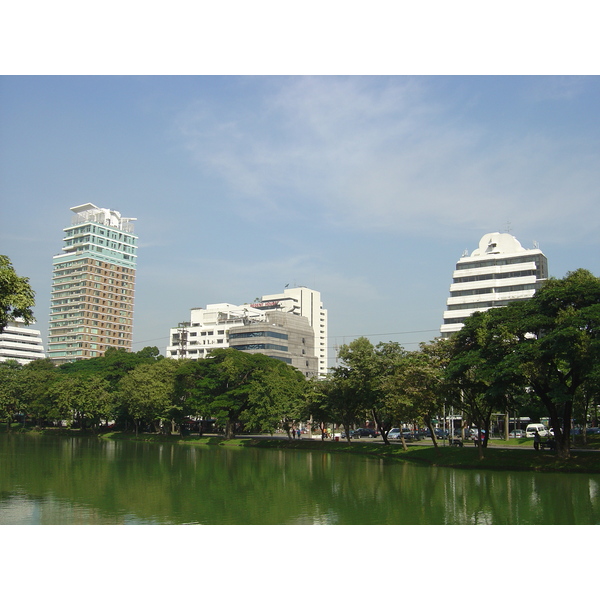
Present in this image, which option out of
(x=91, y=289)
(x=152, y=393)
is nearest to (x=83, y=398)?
(x=152, y=393)

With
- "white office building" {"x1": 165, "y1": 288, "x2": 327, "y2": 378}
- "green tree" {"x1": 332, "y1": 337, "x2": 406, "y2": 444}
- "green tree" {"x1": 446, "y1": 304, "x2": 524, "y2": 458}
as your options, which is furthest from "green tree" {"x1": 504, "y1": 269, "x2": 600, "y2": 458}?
"white office building" {"x1": 165, "y1": 288, "x2": 327, "y2": 378}

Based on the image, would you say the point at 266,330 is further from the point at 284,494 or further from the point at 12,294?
the point at 12,294

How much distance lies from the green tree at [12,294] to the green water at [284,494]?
7.20 meters

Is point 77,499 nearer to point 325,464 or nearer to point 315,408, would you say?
point 325,464

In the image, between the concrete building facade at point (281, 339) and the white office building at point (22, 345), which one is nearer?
the concrete building facade at point (281, 339)

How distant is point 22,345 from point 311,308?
246 ft

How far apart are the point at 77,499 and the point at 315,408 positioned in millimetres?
33331

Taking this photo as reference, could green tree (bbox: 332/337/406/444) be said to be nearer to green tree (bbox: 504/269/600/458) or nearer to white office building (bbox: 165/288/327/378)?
green tree (bbox: 504/269/600/458)

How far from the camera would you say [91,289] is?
160 metres

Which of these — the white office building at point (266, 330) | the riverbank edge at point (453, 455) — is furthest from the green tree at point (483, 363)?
the white office building at point (266, 330)

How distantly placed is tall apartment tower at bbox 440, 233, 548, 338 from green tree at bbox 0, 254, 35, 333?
256ft

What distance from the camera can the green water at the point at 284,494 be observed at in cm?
2112

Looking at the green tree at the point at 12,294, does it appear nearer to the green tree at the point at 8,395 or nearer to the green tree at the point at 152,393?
the green tree at the point at 152,393

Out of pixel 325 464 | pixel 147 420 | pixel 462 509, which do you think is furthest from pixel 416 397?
pixel 147 420
